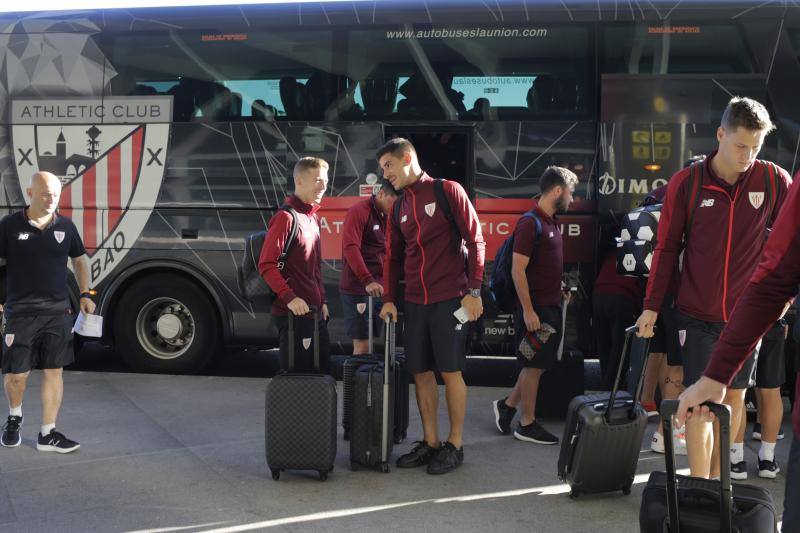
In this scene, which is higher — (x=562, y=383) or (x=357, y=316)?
(x=357, y=316)

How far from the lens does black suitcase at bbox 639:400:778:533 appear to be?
2596 mm

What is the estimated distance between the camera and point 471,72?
27.9 ft

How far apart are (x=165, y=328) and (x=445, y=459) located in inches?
171

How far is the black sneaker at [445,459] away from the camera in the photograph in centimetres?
568

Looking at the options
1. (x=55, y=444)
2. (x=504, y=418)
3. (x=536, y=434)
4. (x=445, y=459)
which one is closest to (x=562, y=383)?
(x=504, y=418)

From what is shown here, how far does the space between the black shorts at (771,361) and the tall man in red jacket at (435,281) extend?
1676 mm

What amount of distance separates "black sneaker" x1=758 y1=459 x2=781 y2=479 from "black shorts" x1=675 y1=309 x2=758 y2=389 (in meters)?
1.27

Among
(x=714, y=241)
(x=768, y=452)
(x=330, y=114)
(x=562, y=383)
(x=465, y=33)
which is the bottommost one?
(x=768, y=452)

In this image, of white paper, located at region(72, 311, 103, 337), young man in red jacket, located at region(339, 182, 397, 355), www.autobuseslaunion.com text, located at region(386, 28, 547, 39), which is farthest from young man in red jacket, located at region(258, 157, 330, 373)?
www.autobuseslaunion.com text, located at region(386, 28, 547, 39)

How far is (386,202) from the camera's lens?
7039mm

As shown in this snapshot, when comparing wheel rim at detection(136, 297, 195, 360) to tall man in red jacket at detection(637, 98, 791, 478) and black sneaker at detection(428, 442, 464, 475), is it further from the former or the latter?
tall man in red jacket at detection(637, 98, 791, 478)

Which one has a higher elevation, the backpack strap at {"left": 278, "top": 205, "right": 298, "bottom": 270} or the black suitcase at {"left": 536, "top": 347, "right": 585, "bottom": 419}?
the backpack strap at {"left": 278, "top": 205, "right": 298, "bottom": 270}

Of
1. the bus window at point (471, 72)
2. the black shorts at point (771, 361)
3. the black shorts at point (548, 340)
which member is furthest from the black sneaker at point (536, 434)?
the bus window at point (471, 72)

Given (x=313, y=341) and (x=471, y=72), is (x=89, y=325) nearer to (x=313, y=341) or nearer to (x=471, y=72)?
(x=313, y=341)
